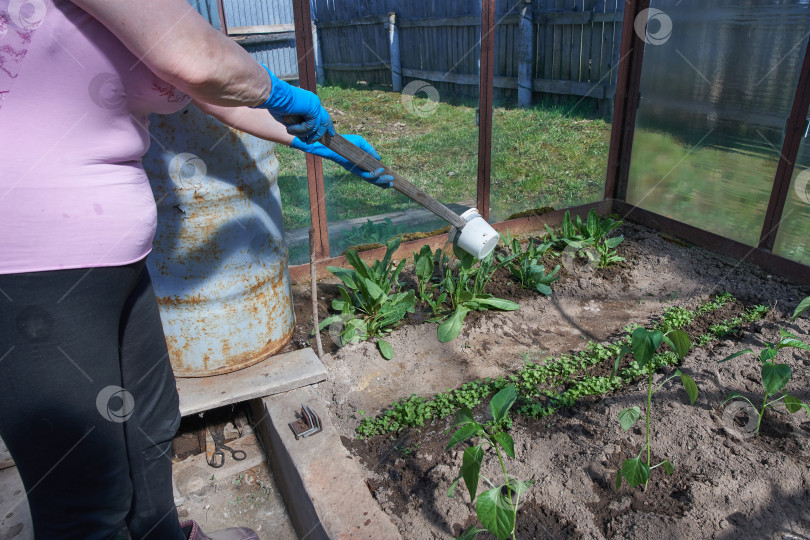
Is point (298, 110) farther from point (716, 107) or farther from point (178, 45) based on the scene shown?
point (716, 107)

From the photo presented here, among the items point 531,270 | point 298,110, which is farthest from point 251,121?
point 531,270

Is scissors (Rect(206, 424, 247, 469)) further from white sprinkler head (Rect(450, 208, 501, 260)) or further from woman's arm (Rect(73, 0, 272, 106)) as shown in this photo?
woman's arm (Rect(73, 0, 272, 106))

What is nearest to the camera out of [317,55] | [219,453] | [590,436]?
[590,436]

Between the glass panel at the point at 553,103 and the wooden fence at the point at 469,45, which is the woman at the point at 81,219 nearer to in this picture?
the wooden fence at the point at 469,45

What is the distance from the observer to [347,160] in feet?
6.92

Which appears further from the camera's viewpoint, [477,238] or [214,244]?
[477,238]

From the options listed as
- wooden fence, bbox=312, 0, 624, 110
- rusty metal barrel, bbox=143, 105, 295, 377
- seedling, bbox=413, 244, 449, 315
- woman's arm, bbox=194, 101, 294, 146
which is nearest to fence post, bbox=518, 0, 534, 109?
wooden fence, bbox=312, 0, 624, 110

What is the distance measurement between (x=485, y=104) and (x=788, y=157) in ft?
5.46

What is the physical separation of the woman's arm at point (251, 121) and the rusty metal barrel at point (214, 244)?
185mm

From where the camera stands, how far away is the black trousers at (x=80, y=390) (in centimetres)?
113

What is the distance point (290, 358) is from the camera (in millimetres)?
2438

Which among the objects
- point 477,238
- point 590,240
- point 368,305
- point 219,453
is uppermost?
point 477,238

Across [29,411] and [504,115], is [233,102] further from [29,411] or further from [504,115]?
[504,115]

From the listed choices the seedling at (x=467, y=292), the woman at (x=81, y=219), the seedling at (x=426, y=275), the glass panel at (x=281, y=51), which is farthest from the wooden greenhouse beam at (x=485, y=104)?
the woman at (x=81, y=219)
